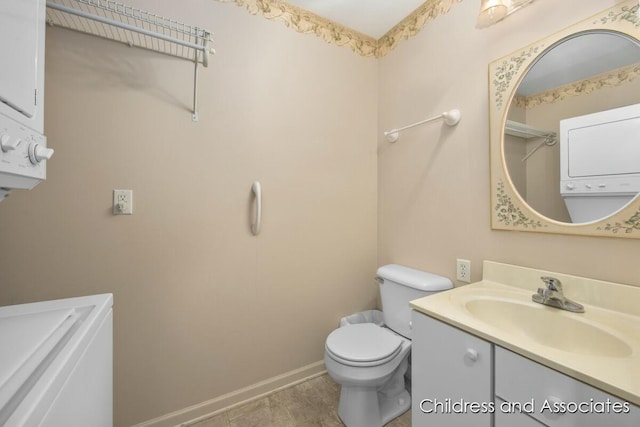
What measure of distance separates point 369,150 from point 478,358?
149 cm

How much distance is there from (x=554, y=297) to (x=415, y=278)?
0.60 m

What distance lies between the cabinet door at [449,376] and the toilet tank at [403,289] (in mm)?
432

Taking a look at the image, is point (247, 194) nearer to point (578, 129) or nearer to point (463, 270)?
point (463, 270)

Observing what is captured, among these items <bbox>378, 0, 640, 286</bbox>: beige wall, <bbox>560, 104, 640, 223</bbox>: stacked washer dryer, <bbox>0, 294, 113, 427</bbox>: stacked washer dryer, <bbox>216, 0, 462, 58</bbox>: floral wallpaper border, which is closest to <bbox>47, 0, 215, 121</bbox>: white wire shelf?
<bbox>216, 0, 462, 58</bbox>: floral wallpaper border

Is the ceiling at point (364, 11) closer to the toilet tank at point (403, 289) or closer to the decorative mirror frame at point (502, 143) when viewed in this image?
the decorative mirror frame at point (502, 143)

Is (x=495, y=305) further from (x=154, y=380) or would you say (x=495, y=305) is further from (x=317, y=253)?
(x=154, y=380)

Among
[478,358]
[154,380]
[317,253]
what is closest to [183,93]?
[317,253]

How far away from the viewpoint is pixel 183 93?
132cm

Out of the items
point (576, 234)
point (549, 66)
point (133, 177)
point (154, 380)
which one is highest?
point (549, 66)

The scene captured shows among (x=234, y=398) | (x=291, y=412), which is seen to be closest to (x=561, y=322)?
(x=291, y=412)

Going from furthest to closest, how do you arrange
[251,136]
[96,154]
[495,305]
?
[251,136], [96,154], [495,305]

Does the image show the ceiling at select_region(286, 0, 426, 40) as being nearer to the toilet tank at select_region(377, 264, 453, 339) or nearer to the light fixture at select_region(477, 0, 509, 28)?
the light fixture at select_region(477, 0, 509, 28)

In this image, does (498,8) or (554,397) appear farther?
(498,8)

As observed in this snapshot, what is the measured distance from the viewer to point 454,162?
4.59ft
